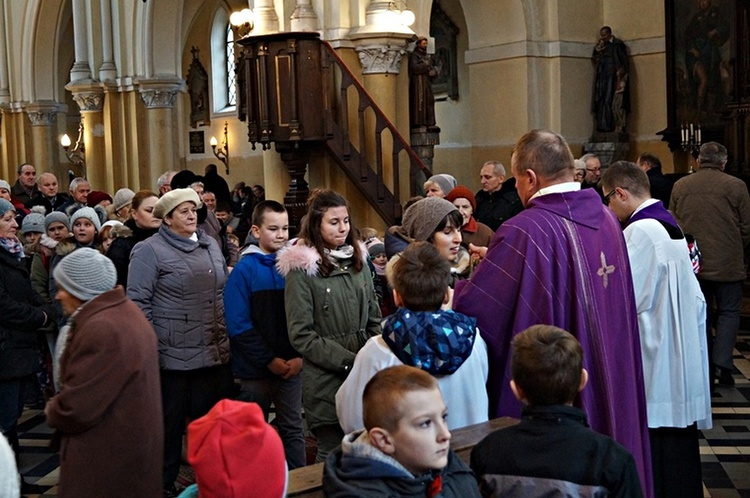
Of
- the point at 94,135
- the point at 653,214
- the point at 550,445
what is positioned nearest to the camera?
the point at 550,445

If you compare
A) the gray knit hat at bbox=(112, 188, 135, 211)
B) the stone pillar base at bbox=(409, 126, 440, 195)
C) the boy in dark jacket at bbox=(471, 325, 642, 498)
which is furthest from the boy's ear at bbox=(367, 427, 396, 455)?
the stone pillar base at bbox=(409, 126, 440, 195)

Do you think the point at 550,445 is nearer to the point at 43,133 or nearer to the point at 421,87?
the point at 421,87

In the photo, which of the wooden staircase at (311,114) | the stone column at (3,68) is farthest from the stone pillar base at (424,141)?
the stone column at (3,68)

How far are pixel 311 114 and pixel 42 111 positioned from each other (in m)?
12.6

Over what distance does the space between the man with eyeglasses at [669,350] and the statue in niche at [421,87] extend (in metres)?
7.78

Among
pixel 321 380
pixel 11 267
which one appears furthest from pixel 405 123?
pixel 321 380

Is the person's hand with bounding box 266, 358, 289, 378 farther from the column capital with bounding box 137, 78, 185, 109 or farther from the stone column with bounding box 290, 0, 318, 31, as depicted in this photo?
the column capital with bounding box 137, 78, 185, 109

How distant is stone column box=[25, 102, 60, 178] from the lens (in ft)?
72.2

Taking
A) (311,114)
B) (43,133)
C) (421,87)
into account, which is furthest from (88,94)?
(311,114)

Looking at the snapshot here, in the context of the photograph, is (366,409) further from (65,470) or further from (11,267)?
(11,267)

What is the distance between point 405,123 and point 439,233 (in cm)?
791

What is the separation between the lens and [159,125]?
18.6 metres

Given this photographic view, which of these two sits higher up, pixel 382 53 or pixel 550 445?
pixel 382 53

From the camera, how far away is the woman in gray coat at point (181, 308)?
528 centimetres
